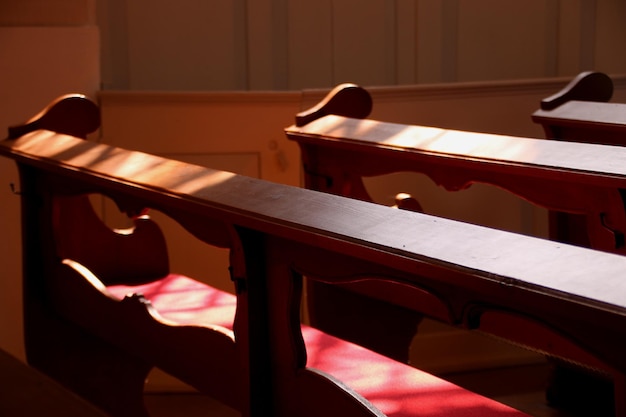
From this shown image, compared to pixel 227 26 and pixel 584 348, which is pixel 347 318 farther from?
pixel 227 26

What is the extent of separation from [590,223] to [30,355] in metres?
Result: 1.61

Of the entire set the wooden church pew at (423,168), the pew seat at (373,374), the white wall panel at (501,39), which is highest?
the white wall panel at (501,39)

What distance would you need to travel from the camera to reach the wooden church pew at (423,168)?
2.39 meters

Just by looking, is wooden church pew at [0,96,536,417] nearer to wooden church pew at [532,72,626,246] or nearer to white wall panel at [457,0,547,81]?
wooden church pew at [532,72,626,246]

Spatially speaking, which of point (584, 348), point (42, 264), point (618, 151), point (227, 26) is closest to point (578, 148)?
point (618, 151)

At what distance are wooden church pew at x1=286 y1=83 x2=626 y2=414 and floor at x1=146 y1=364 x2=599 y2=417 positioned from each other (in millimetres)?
729

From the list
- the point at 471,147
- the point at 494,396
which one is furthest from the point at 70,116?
the point at 494,396

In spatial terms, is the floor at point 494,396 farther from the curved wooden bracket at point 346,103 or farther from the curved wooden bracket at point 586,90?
the curved wooden bracket at point 346,103

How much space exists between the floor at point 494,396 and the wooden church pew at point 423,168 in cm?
73

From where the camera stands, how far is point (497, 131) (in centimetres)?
422

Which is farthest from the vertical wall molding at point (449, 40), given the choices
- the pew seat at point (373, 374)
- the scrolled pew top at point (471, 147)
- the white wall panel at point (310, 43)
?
the pew seat at point (373, 374)

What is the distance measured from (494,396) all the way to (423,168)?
1.44 meters

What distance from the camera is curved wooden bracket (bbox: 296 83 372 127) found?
11.1ft

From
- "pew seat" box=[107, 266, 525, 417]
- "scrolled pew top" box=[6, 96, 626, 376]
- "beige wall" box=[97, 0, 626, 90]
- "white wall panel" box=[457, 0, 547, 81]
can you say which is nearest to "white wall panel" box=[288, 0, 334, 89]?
"beige wall" box=[97, 0, 626, 90]
